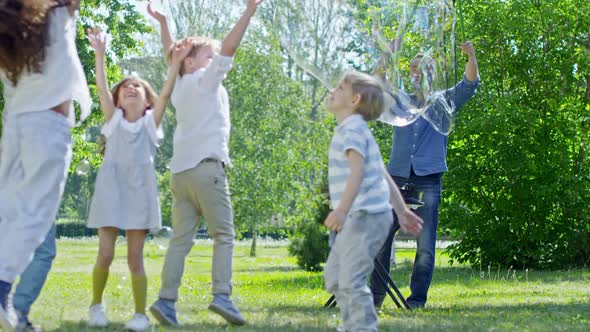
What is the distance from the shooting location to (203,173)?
602 centimetres

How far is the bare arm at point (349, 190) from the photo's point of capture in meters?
5.09

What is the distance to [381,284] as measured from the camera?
811 centimetres

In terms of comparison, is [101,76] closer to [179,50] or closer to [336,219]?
[179,50]

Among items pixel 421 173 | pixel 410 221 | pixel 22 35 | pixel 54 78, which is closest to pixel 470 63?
pixel 421 173

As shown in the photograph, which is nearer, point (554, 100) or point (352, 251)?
point (352, 251)

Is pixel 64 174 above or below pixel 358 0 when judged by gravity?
below

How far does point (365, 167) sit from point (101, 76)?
6.17ft

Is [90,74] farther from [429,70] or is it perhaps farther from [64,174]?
[64,174]

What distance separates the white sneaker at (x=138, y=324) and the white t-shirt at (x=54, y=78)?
1.20 metres

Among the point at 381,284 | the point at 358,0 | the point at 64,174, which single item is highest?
the point at 358,0

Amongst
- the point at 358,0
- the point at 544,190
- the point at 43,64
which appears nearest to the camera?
the point at 43,64

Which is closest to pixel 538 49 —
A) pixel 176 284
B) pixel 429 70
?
pixel 429 70

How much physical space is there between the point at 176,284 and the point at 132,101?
1156 millimetres

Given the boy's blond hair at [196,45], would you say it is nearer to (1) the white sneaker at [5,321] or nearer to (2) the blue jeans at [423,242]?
(1) the white sneaker at [5,321]
